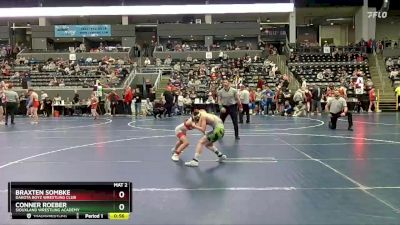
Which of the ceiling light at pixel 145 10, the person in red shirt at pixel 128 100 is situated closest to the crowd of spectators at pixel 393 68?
the ceiling light at pixel 145 10

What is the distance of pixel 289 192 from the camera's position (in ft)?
20.1

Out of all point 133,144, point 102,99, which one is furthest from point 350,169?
point 102,99

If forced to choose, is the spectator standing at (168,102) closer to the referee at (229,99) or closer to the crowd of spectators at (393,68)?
the referee at (229,99)

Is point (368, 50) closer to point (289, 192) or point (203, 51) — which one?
point (203, 51)

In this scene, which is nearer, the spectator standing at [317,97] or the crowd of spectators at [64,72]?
the spectator standing at [317,97]

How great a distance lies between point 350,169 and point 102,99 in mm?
22004

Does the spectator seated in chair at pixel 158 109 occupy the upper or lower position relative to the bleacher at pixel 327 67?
lower

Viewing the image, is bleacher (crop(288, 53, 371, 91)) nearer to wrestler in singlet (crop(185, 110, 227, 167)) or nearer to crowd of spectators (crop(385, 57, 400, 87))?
crowd of spectators (crop(385, 57, 400, 87))
